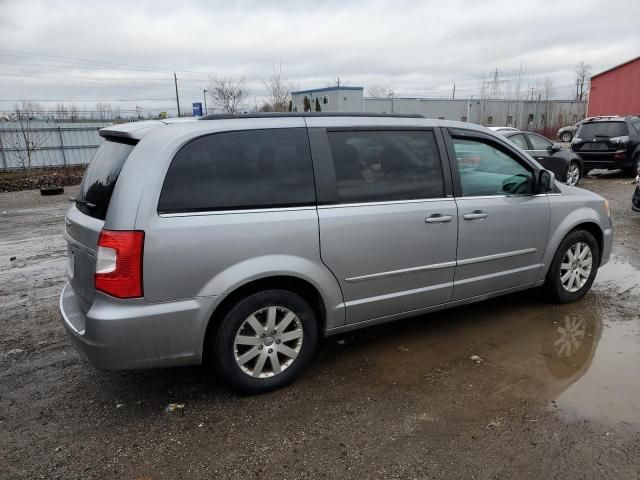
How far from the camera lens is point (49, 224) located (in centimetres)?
997

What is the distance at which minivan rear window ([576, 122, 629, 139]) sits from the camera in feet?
45.8

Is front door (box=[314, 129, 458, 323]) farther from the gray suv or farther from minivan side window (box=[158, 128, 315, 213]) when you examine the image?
minivan side window (box=[158, 128, 315, 213])

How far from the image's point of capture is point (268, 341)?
3.32 metres

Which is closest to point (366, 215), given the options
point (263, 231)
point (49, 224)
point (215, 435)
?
point (263, 231)

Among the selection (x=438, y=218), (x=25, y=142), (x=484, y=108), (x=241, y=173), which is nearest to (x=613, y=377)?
(x=438, y=218)

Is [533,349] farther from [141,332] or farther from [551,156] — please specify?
[551,156]

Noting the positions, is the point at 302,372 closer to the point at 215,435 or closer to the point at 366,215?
the point at 215,435

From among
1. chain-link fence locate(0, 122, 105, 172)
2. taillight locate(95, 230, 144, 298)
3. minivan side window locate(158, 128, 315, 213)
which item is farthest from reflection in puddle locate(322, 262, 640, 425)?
chain-link fence locate(0, 122, 105, 172)

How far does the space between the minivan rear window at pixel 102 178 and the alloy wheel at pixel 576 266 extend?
3.98m

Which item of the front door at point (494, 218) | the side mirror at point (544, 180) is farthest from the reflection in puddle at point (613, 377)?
the side mirror at point (544, 180)

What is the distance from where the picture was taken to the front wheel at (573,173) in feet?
43.9

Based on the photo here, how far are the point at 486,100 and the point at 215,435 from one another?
48.8m

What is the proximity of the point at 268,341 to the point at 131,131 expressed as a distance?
164cm

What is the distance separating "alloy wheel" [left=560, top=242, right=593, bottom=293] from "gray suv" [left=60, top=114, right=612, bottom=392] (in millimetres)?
721
